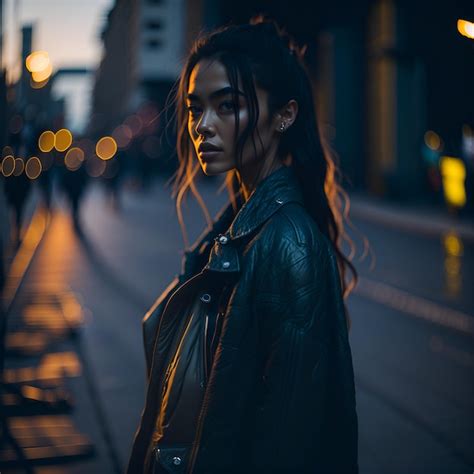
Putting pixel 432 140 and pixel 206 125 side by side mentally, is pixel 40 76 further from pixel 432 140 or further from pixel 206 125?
pixel 432 140

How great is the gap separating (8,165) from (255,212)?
2.71 meters

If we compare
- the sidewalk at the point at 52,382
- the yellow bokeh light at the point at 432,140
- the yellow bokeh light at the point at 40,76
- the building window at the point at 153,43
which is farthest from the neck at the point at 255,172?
the building window at the point at 153,43

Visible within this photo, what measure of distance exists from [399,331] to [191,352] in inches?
243

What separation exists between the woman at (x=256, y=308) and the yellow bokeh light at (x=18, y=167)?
2362mm

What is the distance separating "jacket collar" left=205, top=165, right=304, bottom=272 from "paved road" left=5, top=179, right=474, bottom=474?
0.54 m

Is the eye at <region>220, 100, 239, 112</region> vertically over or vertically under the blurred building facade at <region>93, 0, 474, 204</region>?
under

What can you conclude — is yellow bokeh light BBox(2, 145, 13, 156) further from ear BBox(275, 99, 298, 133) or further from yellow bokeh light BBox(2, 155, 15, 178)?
ear BBox(275, 99, 298, 133)

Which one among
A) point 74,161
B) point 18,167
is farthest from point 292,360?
point 74,161

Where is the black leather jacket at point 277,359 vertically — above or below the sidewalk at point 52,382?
above

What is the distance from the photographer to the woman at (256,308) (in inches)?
71.1

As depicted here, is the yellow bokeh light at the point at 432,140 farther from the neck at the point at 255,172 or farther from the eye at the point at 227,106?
the eye at the point at 227,106

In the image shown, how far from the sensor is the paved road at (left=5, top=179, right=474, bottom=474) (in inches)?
192

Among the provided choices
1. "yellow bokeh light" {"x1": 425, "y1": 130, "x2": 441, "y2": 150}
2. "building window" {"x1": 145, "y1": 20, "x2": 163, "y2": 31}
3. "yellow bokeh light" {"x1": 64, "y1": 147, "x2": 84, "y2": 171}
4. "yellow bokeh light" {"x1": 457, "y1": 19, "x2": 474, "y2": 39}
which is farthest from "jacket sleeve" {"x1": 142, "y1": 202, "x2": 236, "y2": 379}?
"building window" {"x1": 145, "y1": 20, "x2": 163, "y2": 31}

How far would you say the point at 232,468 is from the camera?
5.99 ft
